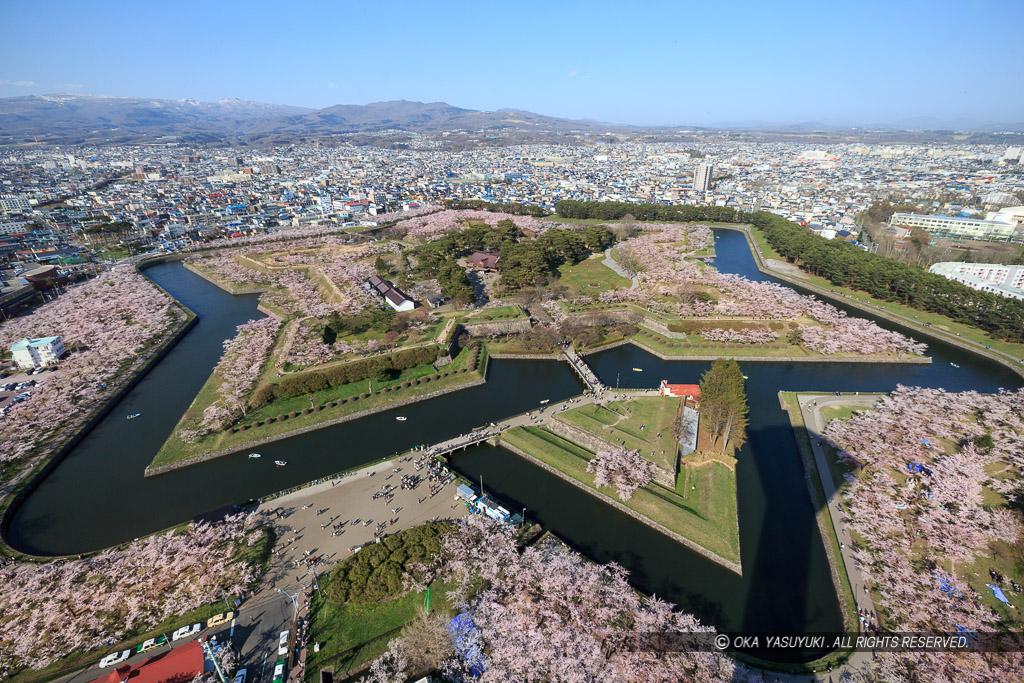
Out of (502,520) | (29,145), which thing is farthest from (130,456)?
(29,145)

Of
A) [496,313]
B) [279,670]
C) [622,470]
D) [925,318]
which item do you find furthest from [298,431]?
[925,318]

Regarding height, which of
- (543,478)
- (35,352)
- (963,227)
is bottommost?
(543,478)

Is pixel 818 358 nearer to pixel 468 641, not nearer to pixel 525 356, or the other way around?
pixel 525 356

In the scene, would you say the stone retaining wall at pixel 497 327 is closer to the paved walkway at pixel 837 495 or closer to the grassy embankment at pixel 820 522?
the grassy embankment at pixel 820 522

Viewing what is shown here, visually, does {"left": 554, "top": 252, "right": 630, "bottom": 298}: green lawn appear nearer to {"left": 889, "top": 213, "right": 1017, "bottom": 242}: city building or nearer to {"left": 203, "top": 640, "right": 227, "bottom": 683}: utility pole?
{"left": 203, "top": 640, "right": 227, "bottom": 683}: utility pole

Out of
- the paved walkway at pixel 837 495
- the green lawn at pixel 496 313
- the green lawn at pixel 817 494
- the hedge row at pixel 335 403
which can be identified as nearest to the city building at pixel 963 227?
the paved walkway at pixel 837 495
